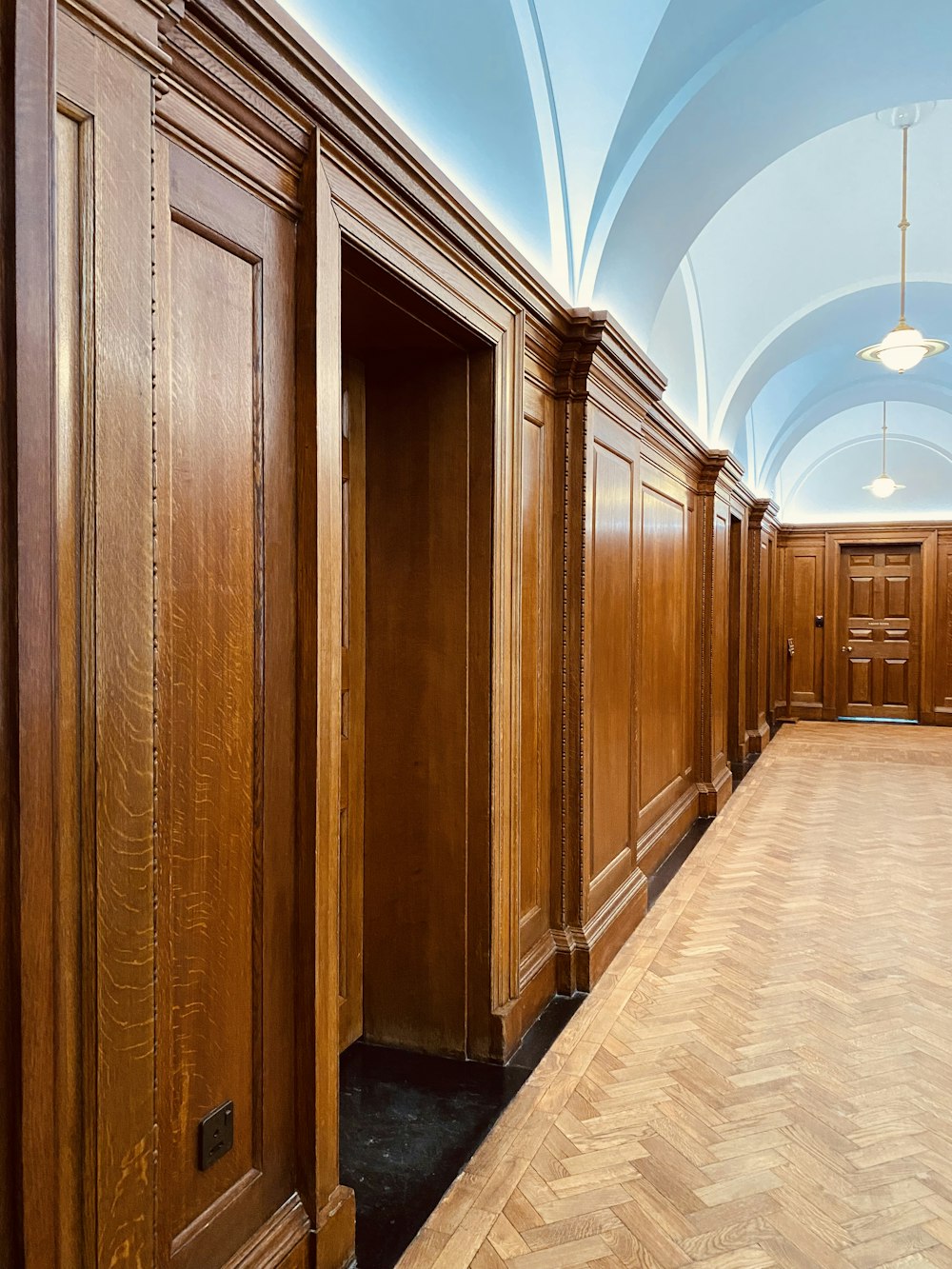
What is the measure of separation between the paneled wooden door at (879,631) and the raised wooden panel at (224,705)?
43.4 feet

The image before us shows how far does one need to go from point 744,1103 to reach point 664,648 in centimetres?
354

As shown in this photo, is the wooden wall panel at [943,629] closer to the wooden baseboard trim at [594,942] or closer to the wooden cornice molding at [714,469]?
the wooden cornice molding at [714,469]

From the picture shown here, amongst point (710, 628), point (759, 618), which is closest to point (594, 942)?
point (710, 628)

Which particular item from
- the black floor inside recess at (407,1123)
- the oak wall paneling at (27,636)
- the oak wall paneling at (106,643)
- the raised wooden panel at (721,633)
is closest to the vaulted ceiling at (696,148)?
the raised wooden panel at (721,633)

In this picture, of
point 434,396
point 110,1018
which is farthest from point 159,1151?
point 434,396

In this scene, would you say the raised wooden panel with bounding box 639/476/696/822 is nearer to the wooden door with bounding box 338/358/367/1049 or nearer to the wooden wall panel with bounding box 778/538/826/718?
the wooden door with bounding box 338/358/367/1049

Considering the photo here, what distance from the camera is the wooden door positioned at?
3.23 meters

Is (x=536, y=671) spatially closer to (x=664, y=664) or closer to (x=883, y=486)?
(x=664, y=664)

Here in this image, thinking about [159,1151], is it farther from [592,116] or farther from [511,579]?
[592,116]

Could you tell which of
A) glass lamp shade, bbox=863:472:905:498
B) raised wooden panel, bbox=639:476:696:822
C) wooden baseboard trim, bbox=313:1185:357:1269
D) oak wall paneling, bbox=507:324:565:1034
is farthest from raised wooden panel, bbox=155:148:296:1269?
glass lamp shade, bbox=863:472:905:498

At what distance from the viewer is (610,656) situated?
14.6 feet

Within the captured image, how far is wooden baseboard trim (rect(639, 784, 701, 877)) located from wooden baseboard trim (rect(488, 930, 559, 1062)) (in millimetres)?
1751

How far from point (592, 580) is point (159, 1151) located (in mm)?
2841

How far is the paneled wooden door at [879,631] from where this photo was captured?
13.7 metres
